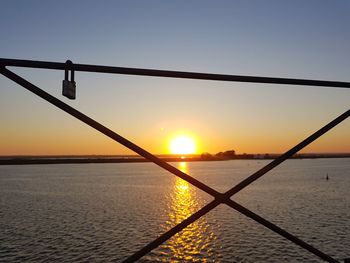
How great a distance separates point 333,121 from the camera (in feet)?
14.6

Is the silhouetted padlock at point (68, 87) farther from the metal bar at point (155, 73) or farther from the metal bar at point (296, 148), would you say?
the metal bar at point (296, 148)

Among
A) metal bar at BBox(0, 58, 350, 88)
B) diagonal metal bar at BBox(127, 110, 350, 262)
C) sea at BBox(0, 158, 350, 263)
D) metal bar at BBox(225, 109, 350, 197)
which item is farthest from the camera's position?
sea at BBox(0, 158, 350, 263)

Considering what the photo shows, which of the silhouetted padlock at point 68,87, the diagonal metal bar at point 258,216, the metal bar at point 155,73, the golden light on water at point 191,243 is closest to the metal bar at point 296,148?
the diagonal metal bar at point 258,216

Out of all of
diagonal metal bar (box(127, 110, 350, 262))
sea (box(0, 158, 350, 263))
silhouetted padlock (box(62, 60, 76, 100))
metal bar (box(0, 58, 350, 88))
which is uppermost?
metal bar (box(0, 58, 350, 88))

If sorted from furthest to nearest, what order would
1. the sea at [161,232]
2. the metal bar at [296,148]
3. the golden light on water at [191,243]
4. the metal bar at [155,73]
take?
the golden light on water at [191,243], the sea at [161,232], the metal bar at [296,148], the metal bar at [155,73]

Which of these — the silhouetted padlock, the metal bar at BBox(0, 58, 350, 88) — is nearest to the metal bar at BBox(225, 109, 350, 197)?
the metal bar at BBox(0, 58, 350, 88)

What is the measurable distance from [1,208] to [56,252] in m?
34.9

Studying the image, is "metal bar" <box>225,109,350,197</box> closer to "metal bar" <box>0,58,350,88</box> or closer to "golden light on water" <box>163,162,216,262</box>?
"metal bar" <box>0,58,350,88</box>

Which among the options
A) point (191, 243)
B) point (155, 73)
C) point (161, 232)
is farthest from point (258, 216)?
point (161, 232)

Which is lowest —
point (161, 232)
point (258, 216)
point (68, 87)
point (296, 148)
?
point (161, 232)

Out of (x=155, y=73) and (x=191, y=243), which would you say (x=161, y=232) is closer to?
(x=191, y=243)

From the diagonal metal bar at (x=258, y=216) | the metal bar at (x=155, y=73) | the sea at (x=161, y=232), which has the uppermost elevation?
the metal bar at (x=155, y=73)

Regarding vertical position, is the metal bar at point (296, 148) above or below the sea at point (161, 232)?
above

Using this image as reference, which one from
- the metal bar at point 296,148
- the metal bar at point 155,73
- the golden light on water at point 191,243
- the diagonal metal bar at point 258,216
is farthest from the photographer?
the golden light on water at point 191,243
